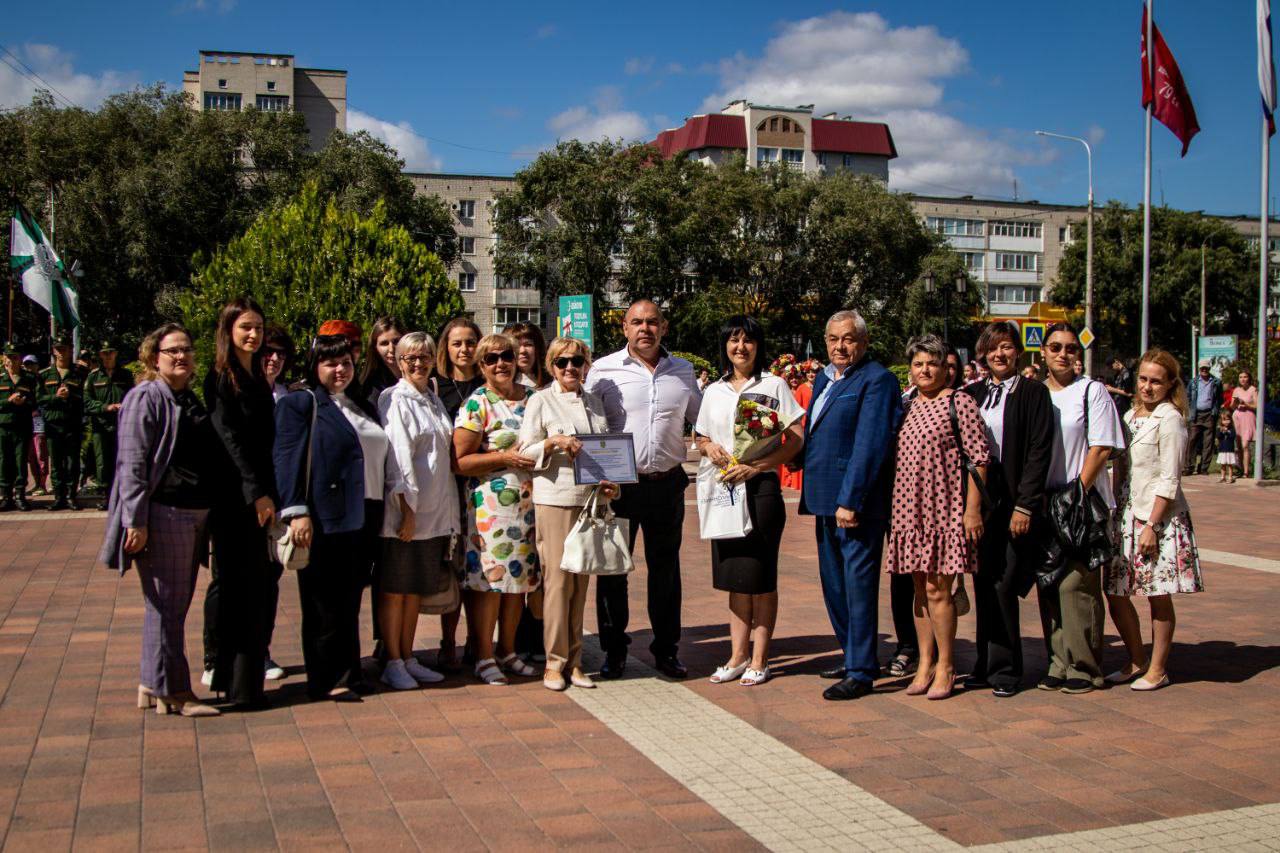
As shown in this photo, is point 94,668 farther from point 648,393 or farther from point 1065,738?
point 1065,738

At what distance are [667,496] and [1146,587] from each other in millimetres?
2542

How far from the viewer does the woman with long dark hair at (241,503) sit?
5.61 meters

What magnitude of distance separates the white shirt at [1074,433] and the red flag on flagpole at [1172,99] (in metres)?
16.9

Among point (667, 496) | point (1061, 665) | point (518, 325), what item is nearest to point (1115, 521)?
point (1061, 665)

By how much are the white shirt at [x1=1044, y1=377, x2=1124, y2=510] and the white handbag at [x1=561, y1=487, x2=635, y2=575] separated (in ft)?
7.26

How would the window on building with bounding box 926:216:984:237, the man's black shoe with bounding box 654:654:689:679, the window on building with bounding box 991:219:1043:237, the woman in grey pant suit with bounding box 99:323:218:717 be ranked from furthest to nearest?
the window on building with bounding box 991:219:1043:237
the window on building with bounding box 926:216:984:237
the man's black shoe with bounding box 654:654:689:679
the woman in grey pant suit with bounding box 99:323:218:717

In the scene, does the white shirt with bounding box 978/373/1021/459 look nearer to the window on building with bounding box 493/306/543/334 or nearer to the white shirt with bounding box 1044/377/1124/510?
the white shirt with bounding box 1044/377/1124/510

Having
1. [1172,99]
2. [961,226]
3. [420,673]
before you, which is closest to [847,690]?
[420,673]

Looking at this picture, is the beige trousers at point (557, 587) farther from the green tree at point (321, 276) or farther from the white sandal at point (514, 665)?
the green tree at point (321, 276)

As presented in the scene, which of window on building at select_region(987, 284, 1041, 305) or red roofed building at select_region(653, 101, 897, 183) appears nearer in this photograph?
red roofed building at select_region(653, 101, 897, 183)

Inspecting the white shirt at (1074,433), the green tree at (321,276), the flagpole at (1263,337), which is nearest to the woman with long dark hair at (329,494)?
the white shirt at (1074,433)

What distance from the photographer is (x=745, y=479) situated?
6262 millimetres

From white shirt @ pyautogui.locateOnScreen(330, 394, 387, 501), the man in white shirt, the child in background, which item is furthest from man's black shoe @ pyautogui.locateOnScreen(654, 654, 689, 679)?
the child in background

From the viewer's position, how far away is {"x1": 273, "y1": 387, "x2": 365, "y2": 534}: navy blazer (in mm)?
5711
